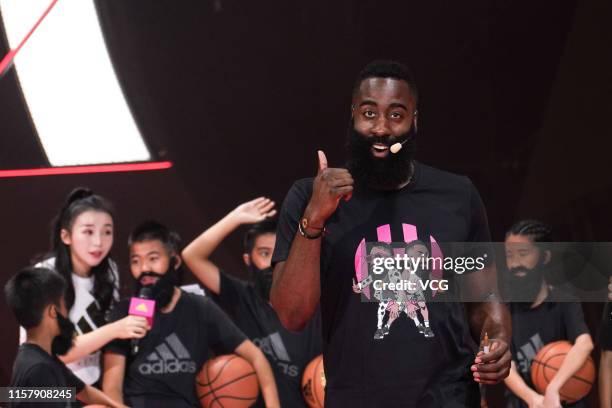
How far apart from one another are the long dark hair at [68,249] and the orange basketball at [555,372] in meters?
2.38

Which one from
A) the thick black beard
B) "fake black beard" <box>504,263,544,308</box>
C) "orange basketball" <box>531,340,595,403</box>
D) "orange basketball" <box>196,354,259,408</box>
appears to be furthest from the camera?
"fake black beard" <box>504,263,544,308</box>

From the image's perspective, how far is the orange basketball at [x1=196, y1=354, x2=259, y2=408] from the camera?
4.71 meters

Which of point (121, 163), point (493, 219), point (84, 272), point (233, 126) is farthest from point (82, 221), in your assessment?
point (493, 219)

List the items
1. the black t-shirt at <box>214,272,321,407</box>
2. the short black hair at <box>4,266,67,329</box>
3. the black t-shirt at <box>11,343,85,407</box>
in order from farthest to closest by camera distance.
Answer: the black t-shirt at <box>214,272,321,407</box>
the short black hair at <box>4,266,67,329</box>
the black t-shirt at <box>11,343,85,407</box>

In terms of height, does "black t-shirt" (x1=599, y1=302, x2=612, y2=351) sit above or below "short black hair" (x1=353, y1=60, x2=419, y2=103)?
below

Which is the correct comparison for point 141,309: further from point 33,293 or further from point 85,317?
point 33,293

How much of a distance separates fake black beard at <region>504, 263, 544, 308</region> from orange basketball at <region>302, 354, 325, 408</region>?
1201 millimetres

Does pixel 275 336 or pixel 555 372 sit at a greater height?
pixel 275 336

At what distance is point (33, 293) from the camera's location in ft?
14.4

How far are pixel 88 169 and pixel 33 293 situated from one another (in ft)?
4.67

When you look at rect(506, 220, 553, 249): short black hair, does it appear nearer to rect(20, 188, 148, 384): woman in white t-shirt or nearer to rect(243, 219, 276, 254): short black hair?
rect(243, 219, 276, 254): short black hair

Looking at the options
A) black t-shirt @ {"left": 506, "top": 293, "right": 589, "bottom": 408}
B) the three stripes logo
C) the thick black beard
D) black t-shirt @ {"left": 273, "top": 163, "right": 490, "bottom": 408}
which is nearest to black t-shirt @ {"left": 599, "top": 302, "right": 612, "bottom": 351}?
black t-shirt @ {"left": 506, "top": 293, "right": 589, "bottom": 408}

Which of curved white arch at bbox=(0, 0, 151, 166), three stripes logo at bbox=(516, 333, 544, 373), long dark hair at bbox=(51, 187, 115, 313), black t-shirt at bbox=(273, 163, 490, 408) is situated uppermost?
curved white arch at bbox=(0, 0, 151, 166)

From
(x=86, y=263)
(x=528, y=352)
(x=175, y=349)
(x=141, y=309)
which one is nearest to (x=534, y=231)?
(x=528, y=352)
